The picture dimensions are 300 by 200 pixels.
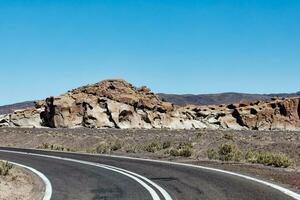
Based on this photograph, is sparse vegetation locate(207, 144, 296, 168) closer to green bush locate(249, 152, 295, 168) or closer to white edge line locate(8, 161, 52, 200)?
green bush locate(249, 152, 295, 168)

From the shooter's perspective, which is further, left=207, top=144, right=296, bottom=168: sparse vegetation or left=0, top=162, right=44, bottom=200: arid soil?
left=207, top=144, right=296, bottom=168: sparse vegetation

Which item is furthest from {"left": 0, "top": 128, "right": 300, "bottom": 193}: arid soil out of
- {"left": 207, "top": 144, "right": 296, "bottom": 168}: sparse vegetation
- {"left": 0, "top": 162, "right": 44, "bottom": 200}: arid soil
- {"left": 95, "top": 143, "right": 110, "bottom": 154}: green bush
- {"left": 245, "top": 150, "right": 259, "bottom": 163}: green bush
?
{"left": 0, "top": 162, "right": 44, "bottom": 200}: arid soil

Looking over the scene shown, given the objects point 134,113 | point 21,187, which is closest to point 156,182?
point 21,187

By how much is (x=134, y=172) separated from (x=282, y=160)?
6.81 metres

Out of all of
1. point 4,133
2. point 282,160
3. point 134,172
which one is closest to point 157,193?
point 134,172

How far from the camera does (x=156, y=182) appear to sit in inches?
624

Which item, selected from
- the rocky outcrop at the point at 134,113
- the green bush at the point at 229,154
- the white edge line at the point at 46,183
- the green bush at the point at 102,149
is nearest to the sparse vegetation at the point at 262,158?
the green bush at the point at 229,154

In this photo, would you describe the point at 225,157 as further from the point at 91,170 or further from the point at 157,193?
the point at 157,193

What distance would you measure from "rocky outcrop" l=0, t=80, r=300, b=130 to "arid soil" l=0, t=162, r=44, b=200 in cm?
5374

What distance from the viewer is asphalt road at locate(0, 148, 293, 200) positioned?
12.7 metres

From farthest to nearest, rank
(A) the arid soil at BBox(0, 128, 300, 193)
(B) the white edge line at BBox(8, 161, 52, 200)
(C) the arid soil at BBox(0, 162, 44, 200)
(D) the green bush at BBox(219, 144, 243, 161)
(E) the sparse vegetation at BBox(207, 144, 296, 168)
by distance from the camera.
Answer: (D) the green bush at BBox(219, 144, 243, 161), (E) the sparse vegetation at BBox(207, 144, 296, 168), (A) the arid soil at BBox(0, 128, 300, 193), (C) the arid soil at BBox(0, 162, 44, 200), (B) the white edge line at BBox(8, 161, 52, 200)

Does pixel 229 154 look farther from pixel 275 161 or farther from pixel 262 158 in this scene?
pixel 275 161

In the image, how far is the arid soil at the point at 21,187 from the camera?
45.3ft

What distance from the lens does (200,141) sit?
38031mm
